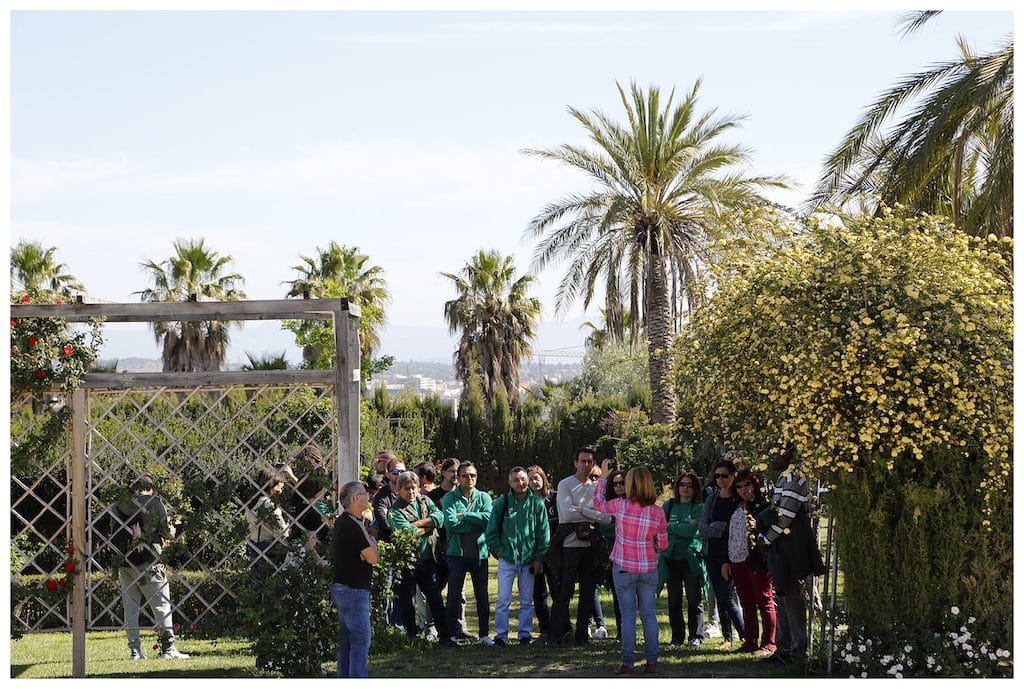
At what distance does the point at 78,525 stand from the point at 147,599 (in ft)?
3.63

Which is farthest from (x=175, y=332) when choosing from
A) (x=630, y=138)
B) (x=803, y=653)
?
(x=803, y=653)

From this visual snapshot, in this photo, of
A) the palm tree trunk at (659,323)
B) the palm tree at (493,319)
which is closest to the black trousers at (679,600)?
the palm tree trunk at (659,323)

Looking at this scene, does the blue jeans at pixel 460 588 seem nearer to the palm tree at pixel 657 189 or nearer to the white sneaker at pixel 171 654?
the white sneaker at pixel 171 654

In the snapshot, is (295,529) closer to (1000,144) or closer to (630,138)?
(1000,144)

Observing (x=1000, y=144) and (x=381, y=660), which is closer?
(x=381, y=660)

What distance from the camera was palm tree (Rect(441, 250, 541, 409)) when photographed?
115 ft

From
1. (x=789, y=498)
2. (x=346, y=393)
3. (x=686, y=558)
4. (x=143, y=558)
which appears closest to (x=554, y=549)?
(x=686, y=558)

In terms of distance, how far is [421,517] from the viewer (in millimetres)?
9312

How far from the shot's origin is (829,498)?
795 centimetres

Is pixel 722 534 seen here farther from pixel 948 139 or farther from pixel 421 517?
pixel 948 139

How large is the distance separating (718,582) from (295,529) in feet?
11.5

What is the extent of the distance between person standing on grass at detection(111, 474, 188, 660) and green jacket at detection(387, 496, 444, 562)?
1.82 meters

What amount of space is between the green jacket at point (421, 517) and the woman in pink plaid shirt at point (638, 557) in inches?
69.6

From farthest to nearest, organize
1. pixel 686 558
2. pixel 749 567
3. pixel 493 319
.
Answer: pixel 493 319
pixel 686 558
pixel 749 567
